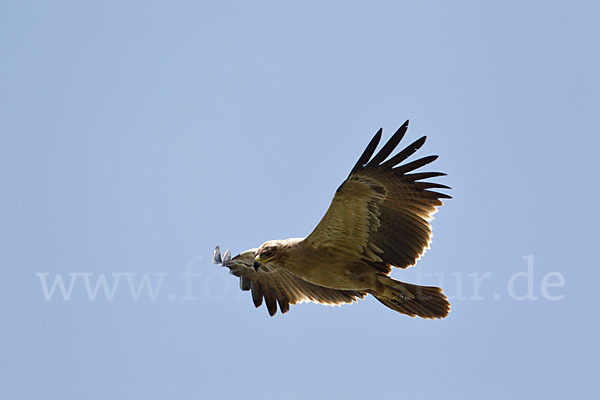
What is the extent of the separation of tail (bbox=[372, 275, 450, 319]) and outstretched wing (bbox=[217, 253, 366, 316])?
1.06 metres

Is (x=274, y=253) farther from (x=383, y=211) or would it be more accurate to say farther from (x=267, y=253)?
(x=383, y=211)

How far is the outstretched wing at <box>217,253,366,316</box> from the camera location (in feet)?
34.5

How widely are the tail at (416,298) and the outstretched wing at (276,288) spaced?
106 centimetres

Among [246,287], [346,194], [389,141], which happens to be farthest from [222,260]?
[389,141]

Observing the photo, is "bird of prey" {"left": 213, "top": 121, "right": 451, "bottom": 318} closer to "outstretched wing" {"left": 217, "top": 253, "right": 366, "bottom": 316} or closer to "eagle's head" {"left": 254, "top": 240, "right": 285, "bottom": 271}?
"eagle's head" {"left": 254, "top": 240, "right": 285, "bottom": 271}

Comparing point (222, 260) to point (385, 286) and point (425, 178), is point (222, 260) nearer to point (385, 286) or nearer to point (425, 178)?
point (385, 286)

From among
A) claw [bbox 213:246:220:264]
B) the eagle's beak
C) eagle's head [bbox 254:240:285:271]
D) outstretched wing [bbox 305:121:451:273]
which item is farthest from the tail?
claw [bbox 213:246:220:264]

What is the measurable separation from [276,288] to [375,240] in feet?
5.81

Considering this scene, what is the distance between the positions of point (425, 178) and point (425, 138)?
0.51 m

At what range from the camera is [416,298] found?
9531 mm

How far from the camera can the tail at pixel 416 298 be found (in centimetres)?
948

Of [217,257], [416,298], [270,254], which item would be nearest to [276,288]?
[217,257]

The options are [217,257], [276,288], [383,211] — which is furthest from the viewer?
[276,288]

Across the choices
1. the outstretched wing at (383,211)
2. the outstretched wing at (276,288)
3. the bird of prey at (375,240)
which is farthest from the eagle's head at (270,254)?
the outstretched wing at (276,288)
